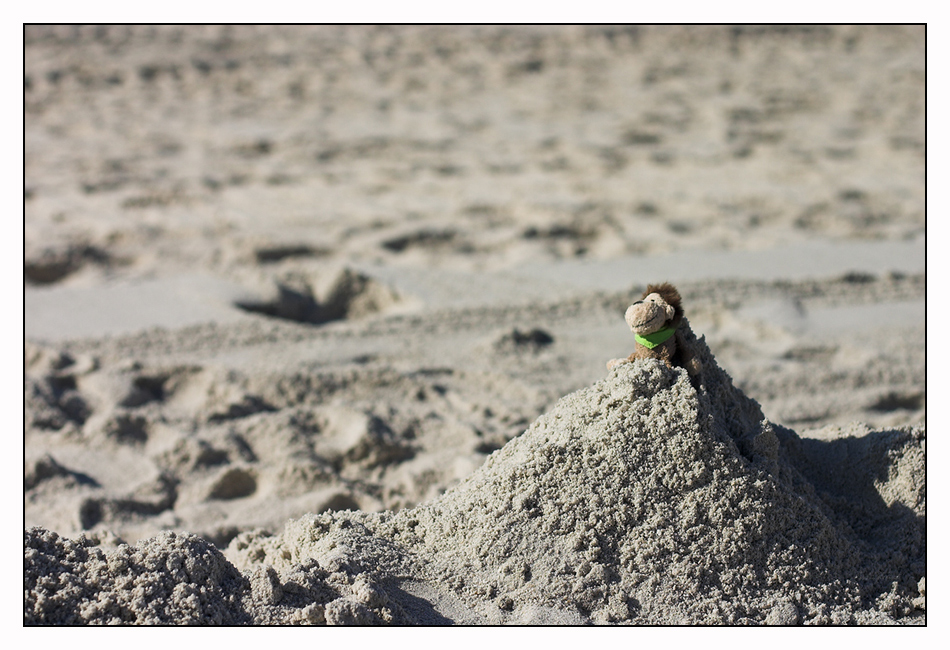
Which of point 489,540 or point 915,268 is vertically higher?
point 915,268

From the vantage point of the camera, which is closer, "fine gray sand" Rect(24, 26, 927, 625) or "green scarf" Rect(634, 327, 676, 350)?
"fine gray sand" Rect(24, 26, 927, 625)

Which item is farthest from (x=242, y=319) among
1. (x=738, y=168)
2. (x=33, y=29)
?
(x=33, y=29)

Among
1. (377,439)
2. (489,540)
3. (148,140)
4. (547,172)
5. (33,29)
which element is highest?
(33,29)

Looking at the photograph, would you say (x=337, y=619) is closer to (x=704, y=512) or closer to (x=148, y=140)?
(x=704, y=512)

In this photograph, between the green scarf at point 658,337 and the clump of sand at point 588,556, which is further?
the green scarf at point 658,337

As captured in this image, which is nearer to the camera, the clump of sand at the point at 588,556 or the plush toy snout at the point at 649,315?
the clump of sand at the point at 588,556

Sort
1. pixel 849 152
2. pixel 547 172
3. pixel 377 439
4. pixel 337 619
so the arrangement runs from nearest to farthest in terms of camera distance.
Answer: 1. pixel 337 619
2. pixel 377 439
3. pixel 547 172
4. pixel 849 152

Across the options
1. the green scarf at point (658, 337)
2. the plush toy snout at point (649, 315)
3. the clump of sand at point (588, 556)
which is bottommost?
the clump of sand at point (588, 556)

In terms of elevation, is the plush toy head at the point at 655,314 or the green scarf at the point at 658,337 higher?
the plush toy head at the point at 655,314
